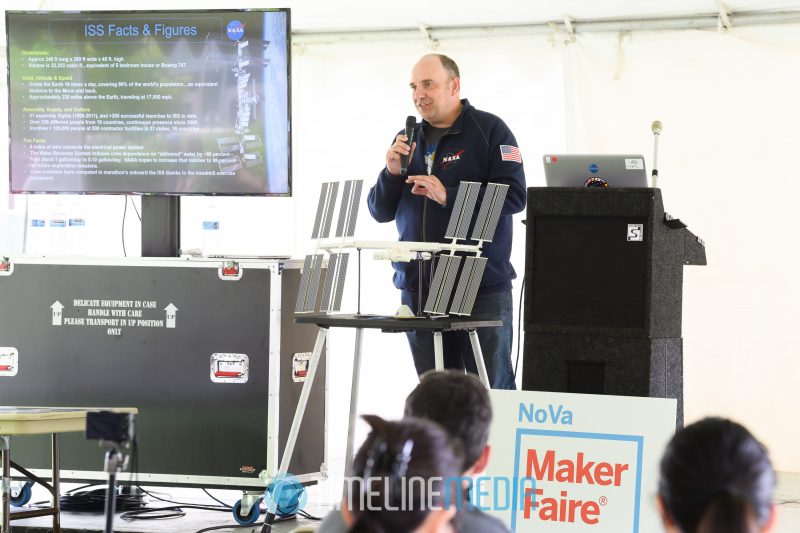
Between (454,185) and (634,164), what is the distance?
2.83 ft

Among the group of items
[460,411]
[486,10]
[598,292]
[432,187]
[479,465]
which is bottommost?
[479,465]

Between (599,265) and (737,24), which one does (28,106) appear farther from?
(737,24)

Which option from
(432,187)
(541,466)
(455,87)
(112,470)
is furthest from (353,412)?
(112,470)

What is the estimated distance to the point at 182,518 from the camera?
4434mm

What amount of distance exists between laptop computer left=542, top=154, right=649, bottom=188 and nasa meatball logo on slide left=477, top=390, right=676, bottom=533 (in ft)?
2.16

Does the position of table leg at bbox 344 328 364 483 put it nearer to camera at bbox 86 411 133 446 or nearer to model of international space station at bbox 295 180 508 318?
model of international space station at bbox 295 180 508 318

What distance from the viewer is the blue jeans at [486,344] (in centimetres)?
370

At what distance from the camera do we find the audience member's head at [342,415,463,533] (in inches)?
54.4

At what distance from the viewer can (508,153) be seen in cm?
376

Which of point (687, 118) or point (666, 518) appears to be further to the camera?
point (687, 118)

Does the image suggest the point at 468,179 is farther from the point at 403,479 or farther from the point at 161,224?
the point at 403,479

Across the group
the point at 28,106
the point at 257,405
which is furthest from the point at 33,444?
the point at 28,106

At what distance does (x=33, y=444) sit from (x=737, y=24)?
380cm

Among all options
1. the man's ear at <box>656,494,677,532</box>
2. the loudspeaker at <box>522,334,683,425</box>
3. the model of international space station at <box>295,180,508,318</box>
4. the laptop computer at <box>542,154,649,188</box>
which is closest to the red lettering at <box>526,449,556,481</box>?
the loudspeaker at <box>522,334,683,425</box>
